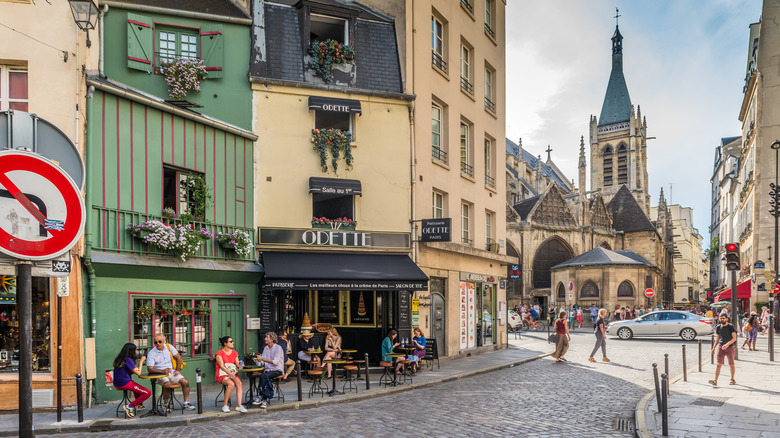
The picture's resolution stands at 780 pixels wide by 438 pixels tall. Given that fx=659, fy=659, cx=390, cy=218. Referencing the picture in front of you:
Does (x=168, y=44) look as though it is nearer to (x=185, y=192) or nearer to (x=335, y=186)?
(x=185, y=192)

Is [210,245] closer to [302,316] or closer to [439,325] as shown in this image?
[302,316]

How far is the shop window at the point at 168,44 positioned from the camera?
46.9 ft

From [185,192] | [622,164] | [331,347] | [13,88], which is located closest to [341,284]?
[331,347]

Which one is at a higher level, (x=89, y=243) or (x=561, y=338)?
(x=89, y=243)

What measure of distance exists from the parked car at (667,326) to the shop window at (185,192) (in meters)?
21.5

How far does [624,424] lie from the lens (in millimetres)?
9977

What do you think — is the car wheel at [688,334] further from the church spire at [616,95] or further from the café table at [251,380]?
the church spire at [616,95]

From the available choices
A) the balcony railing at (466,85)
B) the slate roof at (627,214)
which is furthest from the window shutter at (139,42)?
the slate roof at (627,214)

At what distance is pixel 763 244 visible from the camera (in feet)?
121

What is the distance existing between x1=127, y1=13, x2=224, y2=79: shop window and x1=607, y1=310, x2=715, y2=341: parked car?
21.7 meters

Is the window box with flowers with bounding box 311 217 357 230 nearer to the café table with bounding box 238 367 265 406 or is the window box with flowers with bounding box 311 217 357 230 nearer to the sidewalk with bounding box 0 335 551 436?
the sidewalk with bounding box 0 335 551 436

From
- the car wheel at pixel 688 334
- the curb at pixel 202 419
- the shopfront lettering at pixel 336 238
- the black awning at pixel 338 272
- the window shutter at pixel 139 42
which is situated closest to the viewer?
the curb at pixel 202 419

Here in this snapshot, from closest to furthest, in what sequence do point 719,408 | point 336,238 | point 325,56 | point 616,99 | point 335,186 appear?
point 719,408, point 335,186, point 336,238, point 325,56, point 616,99

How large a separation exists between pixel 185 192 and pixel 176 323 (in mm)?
2763
